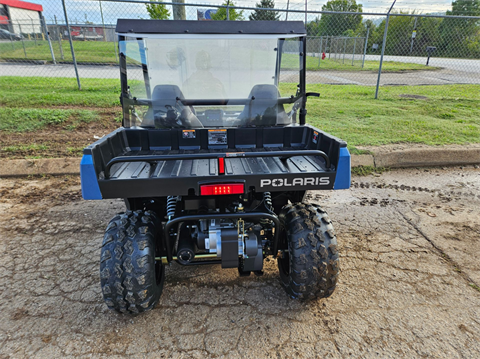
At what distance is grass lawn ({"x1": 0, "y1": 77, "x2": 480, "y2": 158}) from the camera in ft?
22.7

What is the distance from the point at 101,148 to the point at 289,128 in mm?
1870

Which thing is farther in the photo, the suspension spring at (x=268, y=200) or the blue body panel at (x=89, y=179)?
the suspension spring at (x=268, y=200)

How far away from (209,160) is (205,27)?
1316 millimetres

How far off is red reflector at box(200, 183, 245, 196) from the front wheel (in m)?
0.60

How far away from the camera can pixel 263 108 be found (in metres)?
3.43

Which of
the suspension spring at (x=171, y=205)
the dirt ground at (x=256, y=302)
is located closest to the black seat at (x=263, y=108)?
the suspension spring at (x=171, y=205)

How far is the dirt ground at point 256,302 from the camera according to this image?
7.78ft

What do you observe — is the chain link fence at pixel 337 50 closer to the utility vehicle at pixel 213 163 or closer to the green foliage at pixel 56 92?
the green foliage at pixel 56 92

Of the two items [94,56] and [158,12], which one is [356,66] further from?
[94,56]

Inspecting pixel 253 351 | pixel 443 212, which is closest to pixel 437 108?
pixel 443 212

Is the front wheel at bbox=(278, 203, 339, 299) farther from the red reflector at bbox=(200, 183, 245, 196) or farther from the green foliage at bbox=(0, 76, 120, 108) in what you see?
the green foliage at bbox=(0, 76, 120, 108)

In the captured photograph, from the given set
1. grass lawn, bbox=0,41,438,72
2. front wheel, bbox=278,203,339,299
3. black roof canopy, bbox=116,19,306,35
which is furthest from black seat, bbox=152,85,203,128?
grass lawn, bbox=0,41,438,72

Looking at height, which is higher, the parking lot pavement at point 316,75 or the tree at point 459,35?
the tree at point 459,35

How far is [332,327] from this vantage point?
2.54 metres
